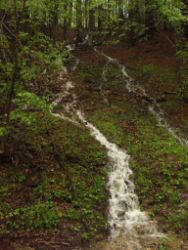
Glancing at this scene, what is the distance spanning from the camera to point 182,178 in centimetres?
1739

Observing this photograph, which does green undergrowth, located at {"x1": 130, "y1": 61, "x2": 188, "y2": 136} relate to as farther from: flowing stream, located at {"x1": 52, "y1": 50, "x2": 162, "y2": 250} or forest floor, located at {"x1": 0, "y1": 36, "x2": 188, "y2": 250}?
flowing stream, located at {"x1": 52, "y1": 50, "x2": 162, "y2": 250}

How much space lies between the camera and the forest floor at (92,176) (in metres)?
14.0

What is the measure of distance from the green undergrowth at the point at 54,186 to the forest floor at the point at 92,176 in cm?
3

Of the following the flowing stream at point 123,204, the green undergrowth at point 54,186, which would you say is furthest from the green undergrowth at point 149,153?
the green undergrowth at point 54,186

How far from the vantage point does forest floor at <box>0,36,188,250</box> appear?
14031mm

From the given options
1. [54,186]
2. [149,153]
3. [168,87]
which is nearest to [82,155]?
[54,186]

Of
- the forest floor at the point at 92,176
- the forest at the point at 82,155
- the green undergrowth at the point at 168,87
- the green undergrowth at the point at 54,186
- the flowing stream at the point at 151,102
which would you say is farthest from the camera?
the green undergrowth at the point at 168,87

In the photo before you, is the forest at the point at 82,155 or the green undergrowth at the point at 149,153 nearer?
the forest at the point at 82,155

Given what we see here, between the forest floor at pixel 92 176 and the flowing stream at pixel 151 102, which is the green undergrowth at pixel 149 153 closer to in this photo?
the forest floor at pixel 92 176

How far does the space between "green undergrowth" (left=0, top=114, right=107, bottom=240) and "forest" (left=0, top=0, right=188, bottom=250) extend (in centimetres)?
4

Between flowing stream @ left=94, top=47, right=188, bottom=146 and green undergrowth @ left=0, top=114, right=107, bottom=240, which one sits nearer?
green undergrowth @ left=0, top=114, right=107, bottom=240

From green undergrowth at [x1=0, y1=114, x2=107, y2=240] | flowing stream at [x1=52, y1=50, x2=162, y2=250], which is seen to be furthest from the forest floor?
flowing stream at [x1=52, y1=50, x2=162, y2=250]

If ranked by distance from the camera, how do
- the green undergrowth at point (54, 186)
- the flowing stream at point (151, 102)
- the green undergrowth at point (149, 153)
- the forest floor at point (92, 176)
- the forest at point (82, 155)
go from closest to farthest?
the forest floor at point (92, 176) < the forest at point (82, 155) < the green undergrowth at point (54, 186) < the green undergrowth at point (149, 153) < the flowing stream at point (151, 102)

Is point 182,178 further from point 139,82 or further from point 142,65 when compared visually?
point 142,65
